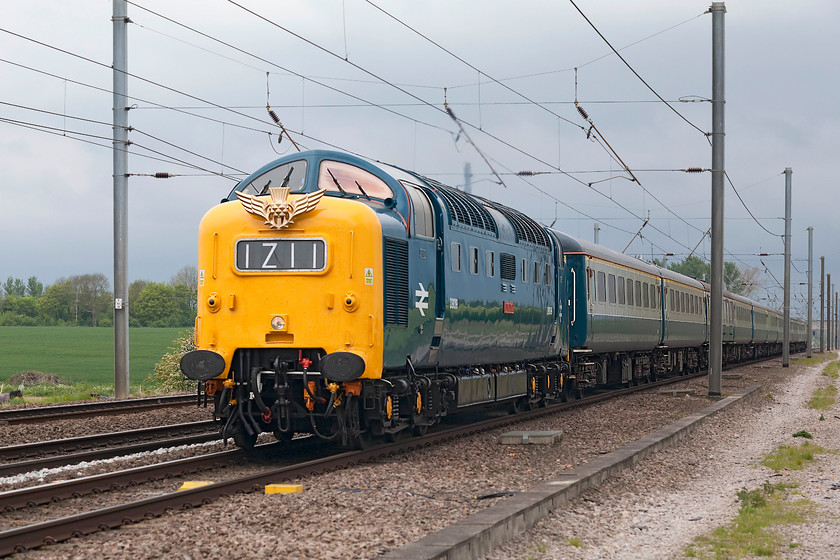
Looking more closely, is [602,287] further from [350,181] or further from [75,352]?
[75,352]

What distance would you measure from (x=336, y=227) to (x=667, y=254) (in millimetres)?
39248

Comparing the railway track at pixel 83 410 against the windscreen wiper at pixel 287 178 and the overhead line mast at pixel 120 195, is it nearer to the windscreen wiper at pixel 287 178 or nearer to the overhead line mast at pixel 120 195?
the overhead line mast at pixel 120 195

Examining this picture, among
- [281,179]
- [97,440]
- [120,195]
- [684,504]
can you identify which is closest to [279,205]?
[281,179]

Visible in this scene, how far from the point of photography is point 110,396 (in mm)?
25828

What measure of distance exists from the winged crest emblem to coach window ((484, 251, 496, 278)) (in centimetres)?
469

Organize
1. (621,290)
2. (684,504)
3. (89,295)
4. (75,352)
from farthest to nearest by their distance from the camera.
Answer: (89,295) < (75,352) < (621,290) < (684,504)

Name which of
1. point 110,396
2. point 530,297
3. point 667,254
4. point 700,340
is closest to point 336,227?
point 530,297

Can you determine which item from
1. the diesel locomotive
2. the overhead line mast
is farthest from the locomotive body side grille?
the overhead line mast

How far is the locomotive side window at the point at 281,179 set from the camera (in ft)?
44.3

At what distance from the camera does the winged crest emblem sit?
41.8 feet

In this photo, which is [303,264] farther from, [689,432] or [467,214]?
[689,432]

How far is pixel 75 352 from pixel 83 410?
4937cm

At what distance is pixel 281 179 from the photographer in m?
13.7

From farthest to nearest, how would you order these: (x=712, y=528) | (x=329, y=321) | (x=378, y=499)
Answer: (x=329, y=321) < (x=378, y=499) < (x=712, y=528)
